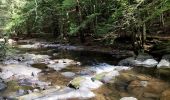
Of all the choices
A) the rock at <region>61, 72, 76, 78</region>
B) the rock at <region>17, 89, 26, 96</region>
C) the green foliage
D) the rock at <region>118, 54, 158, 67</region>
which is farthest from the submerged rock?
the rock at <region>118, 54, 158, 67</region>

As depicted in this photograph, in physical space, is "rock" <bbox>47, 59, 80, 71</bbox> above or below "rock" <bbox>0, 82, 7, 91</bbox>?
above

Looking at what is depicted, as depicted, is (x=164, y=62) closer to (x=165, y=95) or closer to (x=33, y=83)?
(x=165, y=95)

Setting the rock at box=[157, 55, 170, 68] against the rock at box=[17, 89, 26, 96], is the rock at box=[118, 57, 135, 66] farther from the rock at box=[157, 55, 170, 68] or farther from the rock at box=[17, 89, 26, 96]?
the rock at box=[17, 89, 26, 96]

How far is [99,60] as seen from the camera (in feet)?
60.2

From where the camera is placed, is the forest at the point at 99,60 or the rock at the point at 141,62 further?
the rock at the point at 141,62

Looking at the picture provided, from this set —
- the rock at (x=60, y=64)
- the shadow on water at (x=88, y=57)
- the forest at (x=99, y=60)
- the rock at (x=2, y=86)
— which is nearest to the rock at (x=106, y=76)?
the forest at (x=99, y=60)

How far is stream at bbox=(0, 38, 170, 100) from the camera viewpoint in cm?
1084

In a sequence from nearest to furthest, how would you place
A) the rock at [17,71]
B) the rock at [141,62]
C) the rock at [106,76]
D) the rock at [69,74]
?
the rock at [106,76], the rock at [69,74], the rock at [17,71], the rock at [141,62]

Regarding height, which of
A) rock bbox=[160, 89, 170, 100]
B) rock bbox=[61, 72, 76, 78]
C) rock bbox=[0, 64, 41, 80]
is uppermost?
rock bbox=[0, 64, 41, 80]

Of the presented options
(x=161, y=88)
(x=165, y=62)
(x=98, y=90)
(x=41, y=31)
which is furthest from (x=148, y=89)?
(x=41, y=31)

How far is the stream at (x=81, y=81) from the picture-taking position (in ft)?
35.6

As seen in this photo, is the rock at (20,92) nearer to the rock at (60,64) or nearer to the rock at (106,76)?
the rock at (106,76)

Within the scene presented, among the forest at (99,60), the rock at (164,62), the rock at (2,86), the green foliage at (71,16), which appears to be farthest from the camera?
the green foliage at (71,16)

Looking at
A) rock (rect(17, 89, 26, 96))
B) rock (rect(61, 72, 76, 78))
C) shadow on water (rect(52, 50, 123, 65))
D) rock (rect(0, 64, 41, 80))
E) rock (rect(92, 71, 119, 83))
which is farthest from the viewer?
shadow on water (rect(52, 50, 123, 65))
